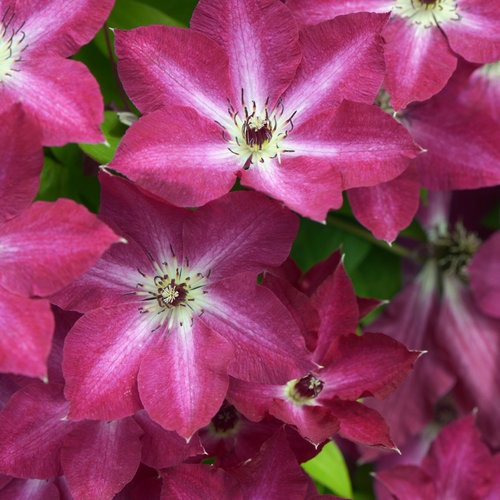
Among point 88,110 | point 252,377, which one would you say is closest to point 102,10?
point 88,110

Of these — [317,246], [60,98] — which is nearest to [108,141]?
[60,98]

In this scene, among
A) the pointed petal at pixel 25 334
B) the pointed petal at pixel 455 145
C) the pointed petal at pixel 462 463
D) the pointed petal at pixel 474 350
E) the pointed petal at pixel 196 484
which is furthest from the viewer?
the pointed petal at pixel 474 350

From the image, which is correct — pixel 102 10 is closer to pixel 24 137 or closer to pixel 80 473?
pixel 24 137

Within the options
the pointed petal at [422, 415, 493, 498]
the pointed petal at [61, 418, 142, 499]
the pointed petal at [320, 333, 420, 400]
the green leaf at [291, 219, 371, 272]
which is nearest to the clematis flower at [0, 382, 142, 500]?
the pointed petal at [61, 418, 142, 499]

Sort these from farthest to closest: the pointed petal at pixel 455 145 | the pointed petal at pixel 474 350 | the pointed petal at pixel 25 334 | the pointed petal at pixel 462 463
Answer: the pointed petal at pixel 474 350, the pointed petal at pixel 462 463, the pointed petal at pixel 455 145, the pointed petal at pixel 25 334

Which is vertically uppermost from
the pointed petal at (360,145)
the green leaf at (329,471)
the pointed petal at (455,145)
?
the pointed petal at (360,145)

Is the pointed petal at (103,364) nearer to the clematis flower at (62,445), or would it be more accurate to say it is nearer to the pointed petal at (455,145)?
the clematis flower at (62,445)

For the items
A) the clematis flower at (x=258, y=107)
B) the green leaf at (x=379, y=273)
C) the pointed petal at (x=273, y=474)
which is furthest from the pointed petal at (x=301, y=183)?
the green leaf at (x=379, y=273)
